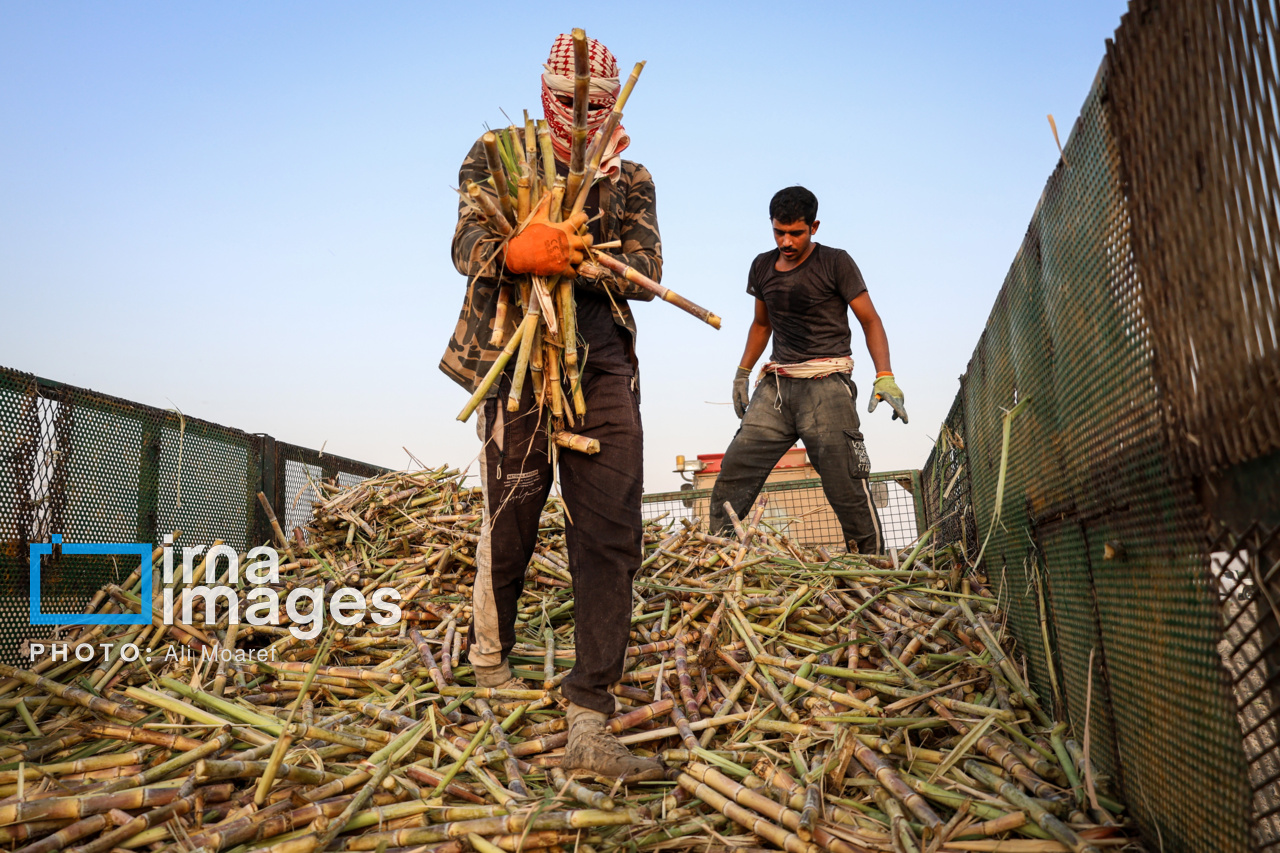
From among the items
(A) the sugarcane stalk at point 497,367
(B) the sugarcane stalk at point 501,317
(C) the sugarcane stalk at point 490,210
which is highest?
(C) the sugarcane stalk at point 490,210

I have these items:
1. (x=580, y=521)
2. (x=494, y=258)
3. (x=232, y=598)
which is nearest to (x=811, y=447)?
(x=580, y=521)

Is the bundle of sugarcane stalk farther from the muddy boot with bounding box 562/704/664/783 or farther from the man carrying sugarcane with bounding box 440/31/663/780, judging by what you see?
the muddy boot with bounding box 562/704/664/783

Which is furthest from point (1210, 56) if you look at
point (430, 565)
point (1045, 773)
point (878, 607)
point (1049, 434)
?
point (430, 565)

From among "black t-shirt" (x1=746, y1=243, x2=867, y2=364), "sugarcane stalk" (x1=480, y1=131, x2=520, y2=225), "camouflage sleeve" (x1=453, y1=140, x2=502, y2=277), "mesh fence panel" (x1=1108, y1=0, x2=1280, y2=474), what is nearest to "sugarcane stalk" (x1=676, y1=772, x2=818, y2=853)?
"mesh fence panel" (x1=1108, y1=0, x2=1280, y2=474)

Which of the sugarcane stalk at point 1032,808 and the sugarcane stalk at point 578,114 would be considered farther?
the sugarcane stalk at point 578,114

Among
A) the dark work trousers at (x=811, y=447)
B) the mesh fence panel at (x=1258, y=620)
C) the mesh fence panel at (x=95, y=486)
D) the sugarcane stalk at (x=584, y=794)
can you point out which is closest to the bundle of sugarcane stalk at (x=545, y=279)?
the sugarcane stalk at (x=584, y=794)

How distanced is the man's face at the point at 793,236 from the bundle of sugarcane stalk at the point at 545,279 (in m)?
2.41

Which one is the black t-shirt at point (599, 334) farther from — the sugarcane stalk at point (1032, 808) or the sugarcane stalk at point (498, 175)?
the sugarcane stalk at point (1032, 808)

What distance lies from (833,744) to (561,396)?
1181mm

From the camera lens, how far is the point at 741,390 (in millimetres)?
5648

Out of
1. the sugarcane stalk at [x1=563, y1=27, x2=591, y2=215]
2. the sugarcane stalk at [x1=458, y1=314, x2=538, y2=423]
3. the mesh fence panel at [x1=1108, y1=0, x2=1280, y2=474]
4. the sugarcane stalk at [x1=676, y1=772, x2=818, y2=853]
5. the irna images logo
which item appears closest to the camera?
the mesh fence panel at [x1=1108, y1=0, x2=1280, y2=474]

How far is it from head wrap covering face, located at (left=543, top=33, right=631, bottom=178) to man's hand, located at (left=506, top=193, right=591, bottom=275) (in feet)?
1.00

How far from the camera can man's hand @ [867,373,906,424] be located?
4.87 meters

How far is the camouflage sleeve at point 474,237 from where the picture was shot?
2490mm
